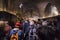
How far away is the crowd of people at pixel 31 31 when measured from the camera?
145 inches

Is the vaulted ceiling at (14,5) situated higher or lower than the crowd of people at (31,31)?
higher

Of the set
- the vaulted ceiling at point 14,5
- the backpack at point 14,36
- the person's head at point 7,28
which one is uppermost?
the vaulted ceiling at point 14,5

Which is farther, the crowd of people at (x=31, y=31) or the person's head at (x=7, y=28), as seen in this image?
the person's head at (x=7, y=28)

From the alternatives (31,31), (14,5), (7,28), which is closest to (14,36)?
(7,28)

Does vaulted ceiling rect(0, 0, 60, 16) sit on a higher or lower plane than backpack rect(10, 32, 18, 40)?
higher

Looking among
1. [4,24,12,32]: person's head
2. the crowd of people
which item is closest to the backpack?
the crowd of people

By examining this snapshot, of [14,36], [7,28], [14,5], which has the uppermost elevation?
[14,5]

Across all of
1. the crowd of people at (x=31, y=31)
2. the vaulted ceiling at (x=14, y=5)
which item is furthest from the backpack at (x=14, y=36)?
the vaulted ceiling at (x=14, y=5)

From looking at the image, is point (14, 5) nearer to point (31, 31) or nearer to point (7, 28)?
point (7, 28)

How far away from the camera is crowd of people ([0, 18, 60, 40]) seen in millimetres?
3674

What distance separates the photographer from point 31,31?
374cm

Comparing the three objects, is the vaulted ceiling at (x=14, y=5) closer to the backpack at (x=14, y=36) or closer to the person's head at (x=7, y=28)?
the person's head at (x=7, y=28)

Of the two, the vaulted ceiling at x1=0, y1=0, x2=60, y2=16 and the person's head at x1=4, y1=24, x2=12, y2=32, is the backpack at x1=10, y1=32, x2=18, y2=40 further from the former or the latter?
the vaulted ceiling at x1=0, y1=0, x2=60, y2=16

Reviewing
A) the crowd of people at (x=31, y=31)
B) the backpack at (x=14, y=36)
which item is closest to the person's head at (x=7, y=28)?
the crowd of people at (x=31, y=31)
